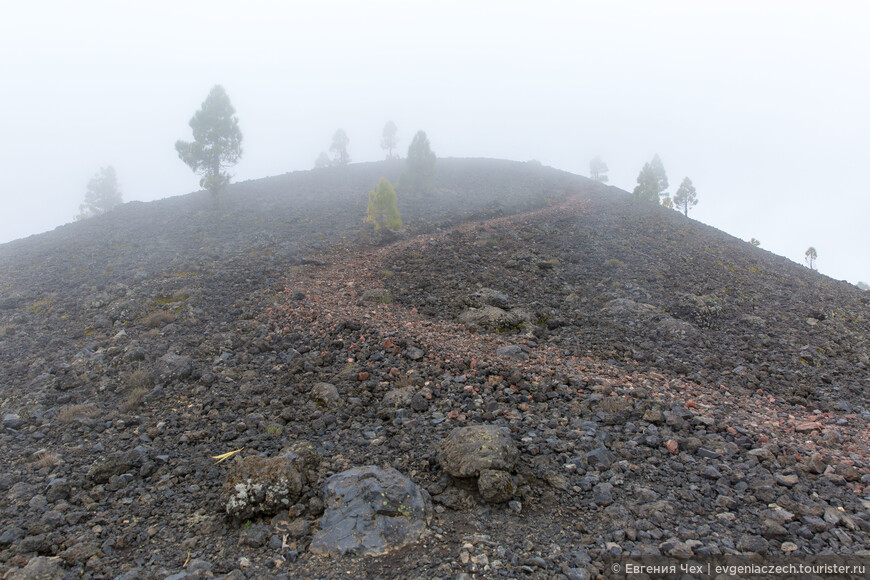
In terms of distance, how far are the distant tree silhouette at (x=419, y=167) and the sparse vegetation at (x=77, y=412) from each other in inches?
1575

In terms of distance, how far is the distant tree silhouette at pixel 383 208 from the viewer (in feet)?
91.2

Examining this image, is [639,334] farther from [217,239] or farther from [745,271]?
[217,239]

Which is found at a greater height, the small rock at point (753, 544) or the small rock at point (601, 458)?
the small rock at point (601, 458)

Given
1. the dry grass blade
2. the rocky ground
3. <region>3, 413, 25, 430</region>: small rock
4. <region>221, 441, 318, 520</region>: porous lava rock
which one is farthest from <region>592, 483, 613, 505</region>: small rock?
<region>3, 413, 25, 430</region>: small rock

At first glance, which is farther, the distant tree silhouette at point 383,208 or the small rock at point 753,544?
the distant tree silhouette at point 383,208

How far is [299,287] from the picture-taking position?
15.6m

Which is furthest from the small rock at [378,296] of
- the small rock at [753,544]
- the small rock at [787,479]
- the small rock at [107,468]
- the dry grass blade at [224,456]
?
the small rock at [753,544]

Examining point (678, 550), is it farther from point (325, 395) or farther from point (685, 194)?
point (685, 194)

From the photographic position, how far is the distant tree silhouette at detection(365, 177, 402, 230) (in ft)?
91.2

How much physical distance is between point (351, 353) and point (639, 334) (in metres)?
8.61

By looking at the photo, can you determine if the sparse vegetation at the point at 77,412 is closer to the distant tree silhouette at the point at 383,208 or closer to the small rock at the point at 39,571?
the small rock at the point at 39,571

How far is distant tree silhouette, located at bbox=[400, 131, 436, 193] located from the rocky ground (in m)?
29.2

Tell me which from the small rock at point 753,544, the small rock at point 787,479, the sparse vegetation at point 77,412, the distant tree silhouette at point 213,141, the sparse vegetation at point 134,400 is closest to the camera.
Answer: the small rock at point 753,544

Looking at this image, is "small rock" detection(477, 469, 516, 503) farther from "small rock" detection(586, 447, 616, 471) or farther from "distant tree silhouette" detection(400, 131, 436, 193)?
"distant tree silhouette" detection(400, 131, 436, 193)
